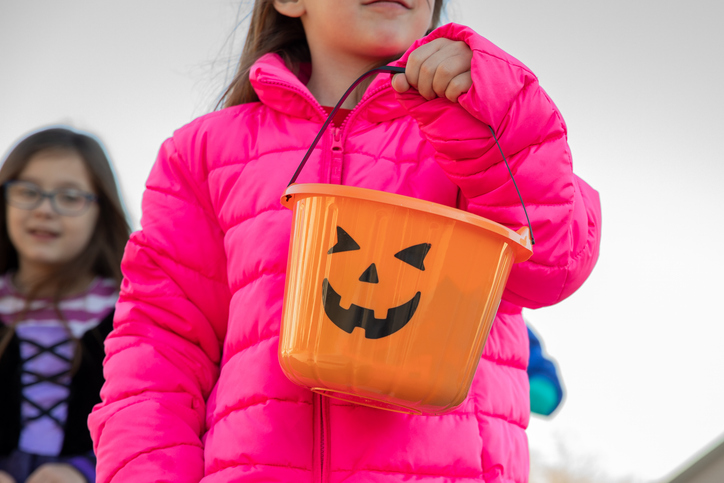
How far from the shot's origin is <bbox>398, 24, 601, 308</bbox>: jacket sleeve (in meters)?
0.61

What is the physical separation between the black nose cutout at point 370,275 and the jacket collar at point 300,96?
0.31 m

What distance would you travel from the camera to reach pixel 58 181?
71.1 inches

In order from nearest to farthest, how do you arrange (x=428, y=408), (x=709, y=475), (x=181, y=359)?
(x=428, y=408), (x=181, y=359), (x=709, y=475)

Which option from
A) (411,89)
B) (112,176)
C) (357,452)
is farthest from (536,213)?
(112,176)

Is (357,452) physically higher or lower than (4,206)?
higher

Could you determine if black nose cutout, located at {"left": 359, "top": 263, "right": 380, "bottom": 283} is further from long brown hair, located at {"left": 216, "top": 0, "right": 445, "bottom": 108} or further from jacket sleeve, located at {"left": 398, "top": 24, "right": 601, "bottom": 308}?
long brown hair, located at {"left": 216, "top": 0, "right": 445, "bottom": 108}

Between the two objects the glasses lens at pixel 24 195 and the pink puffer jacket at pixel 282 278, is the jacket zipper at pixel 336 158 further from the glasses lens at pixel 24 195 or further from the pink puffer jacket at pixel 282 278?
the glasses lens at pixel 24 195

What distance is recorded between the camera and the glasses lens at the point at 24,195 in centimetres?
178

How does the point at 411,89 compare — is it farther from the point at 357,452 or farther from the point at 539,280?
the point at 357,452

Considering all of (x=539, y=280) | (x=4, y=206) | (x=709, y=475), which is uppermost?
(x=539, y=280)

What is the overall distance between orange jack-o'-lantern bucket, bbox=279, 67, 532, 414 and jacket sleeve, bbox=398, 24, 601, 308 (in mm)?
103

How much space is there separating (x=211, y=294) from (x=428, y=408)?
16.1 inches

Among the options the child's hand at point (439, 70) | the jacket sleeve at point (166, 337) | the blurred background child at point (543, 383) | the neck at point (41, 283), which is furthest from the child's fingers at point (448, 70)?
the neck at point (41, 283)

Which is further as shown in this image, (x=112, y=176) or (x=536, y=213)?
(x=112, y=176)
